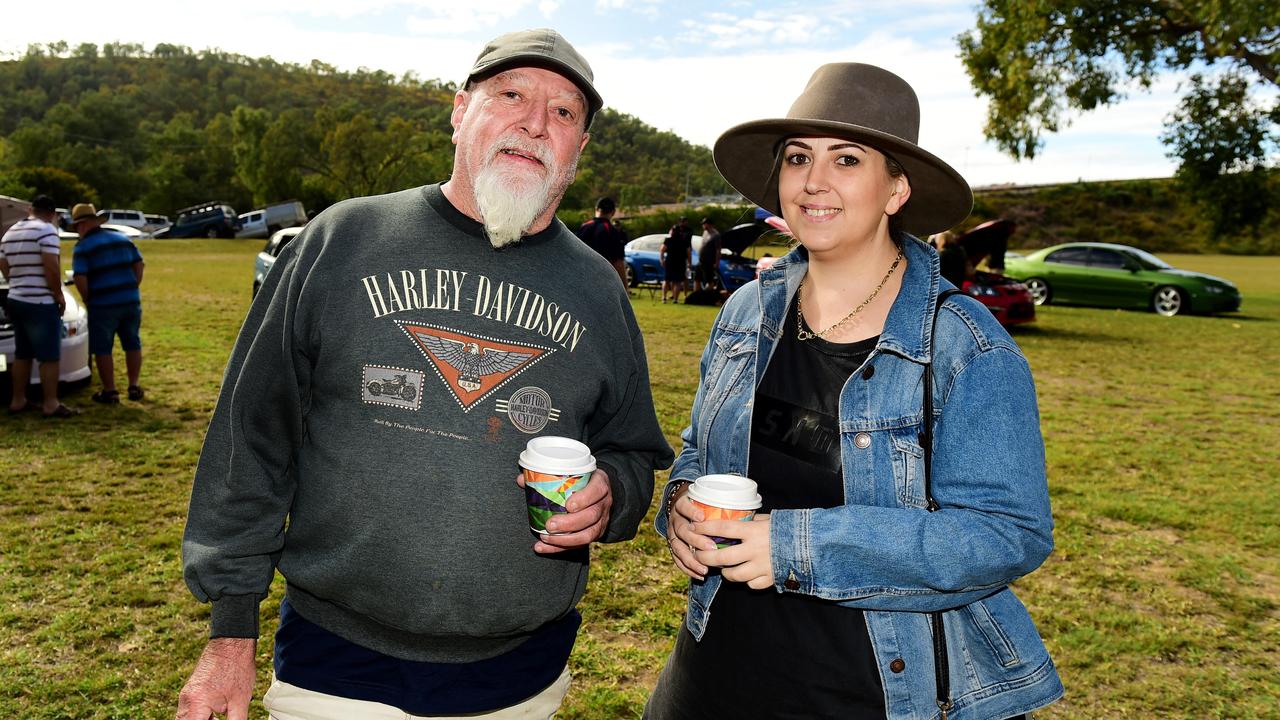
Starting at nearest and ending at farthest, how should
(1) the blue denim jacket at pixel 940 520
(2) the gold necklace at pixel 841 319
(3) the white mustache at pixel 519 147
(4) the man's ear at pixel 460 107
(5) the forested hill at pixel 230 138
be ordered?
(1) the blue denim jacket at pixel 940 520 → (2) the gold necklace at pixel 841 319 → (3) the white mustache at pixel 519 147 → (4) the man's ear at pixel 460 107 → (5) the forested hill at pixel 230 138

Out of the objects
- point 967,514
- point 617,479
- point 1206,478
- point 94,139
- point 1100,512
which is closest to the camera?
point 967,514

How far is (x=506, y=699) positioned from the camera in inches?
81.4

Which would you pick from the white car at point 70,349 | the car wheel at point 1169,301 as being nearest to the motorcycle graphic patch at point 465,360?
the white car at point 70,349

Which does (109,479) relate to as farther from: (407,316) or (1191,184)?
(1191,184)

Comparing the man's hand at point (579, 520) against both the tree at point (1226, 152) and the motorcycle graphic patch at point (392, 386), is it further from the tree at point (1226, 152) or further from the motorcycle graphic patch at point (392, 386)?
the tree at point (1226, 152)

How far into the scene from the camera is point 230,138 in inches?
3563

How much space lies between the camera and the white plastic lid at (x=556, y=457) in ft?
6.04

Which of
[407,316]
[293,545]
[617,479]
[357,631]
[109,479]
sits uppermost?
[407,316]

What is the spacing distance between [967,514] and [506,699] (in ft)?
3.80

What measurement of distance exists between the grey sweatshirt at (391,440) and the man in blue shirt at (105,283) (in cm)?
738

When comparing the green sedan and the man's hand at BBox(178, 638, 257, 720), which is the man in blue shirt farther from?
the green sedan

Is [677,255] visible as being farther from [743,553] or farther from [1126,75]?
[743,553]

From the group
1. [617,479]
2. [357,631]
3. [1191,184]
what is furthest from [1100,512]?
[1191,184]

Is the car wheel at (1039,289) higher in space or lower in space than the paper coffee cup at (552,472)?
lower
